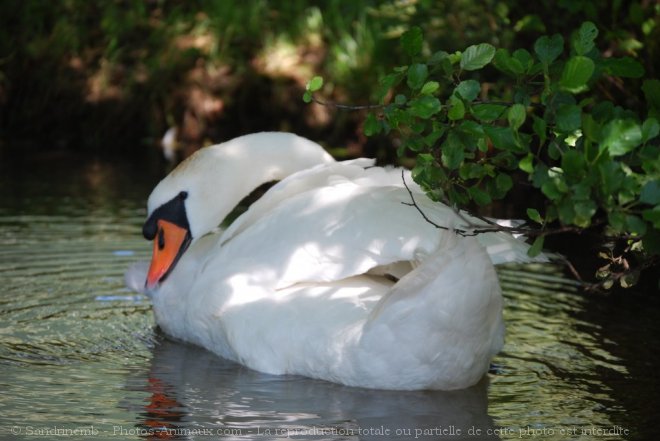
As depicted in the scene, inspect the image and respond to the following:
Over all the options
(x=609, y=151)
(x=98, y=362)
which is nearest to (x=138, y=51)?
(x=98, y=362)

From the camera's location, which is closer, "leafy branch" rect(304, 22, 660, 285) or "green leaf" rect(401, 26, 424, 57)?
"leafy branch" rect(304, 22, 660, 285)

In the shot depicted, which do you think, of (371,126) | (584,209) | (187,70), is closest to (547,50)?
(584,209)

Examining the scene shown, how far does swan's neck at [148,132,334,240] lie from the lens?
6.23 m

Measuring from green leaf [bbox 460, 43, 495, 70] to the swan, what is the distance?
85 cm

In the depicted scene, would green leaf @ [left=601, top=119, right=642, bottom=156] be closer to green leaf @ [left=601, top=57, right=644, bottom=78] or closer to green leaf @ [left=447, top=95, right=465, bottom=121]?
green leaf @ [left=447, top=95, right=465, bottom=121]

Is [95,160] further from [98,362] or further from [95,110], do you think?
[98,362]

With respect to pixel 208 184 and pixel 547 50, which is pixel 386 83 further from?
pixel 208 184

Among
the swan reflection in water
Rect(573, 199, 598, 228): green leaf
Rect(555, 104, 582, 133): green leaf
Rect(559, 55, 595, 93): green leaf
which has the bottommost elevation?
the swan reflection in water

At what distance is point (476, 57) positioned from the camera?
3.88 metres

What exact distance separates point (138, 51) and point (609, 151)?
505 inches

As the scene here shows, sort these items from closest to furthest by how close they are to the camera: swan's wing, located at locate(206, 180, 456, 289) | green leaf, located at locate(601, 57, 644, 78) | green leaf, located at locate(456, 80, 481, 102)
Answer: green leaf, located at locate(456, 80, 481, 102) < green leaf, located at locate(601, 57, 644, 78) < swan's wing, located at locate(206, 180, 456, 289)

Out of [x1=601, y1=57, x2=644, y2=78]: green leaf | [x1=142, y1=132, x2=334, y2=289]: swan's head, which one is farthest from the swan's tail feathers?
[x1=142, y1=132, x2=334, y2=289]: swan's head

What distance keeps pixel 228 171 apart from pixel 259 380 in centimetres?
150

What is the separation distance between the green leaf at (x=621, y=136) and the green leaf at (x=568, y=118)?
33 centimetres
